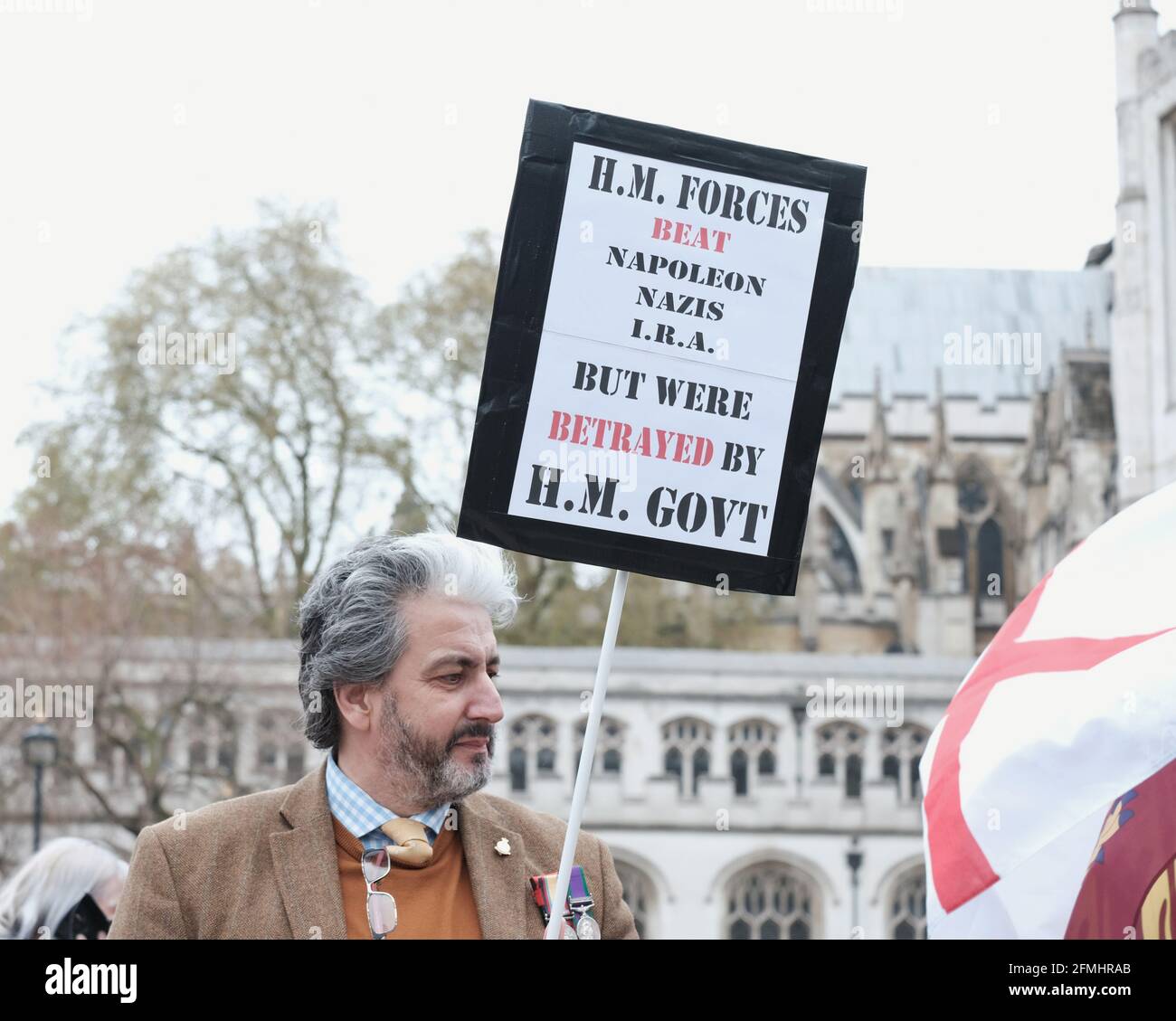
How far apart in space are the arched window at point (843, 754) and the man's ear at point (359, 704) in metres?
23.0

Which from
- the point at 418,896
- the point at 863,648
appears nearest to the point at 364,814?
the point at 418,896

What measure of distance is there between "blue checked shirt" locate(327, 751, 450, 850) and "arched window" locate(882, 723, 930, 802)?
23.1 m

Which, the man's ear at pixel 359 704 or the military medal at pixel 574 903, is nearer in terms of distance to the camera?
the military medal at pixel 574 903

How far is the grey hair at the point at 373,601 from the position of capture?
9.03 feet

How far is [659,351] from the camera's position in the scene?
110 inches

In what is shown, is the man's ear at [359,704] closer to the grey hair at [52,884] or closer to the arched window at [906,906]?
the grey hair at [52,884]

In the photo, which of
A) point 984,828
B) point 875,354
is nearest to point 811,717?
point 875,354

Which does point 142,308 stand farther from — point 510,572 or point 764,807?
point 510,572

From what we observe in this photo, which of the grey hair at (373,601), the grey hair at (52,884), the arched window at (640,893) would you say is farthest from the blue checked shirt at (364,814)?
the arched window at (640,893)

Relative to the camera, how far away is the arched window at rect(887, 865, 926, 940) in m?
24.6

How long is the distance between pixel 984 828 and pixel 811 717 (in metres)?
22.4

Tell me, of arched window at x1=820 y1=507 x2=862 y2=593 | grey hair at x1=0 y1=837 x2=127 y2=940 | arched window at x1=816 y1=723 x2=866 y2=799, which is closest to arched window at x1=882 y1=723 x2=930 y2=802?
arched window at x1=816 y1=723 x2=866 y2=799

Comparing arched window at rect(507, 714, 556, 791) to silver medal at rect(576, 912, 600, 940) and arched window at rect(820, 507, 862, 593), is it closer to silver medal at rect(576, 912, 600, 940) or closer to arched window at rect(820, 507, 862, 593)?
arched window at rect(820, 507, 862, 593)
